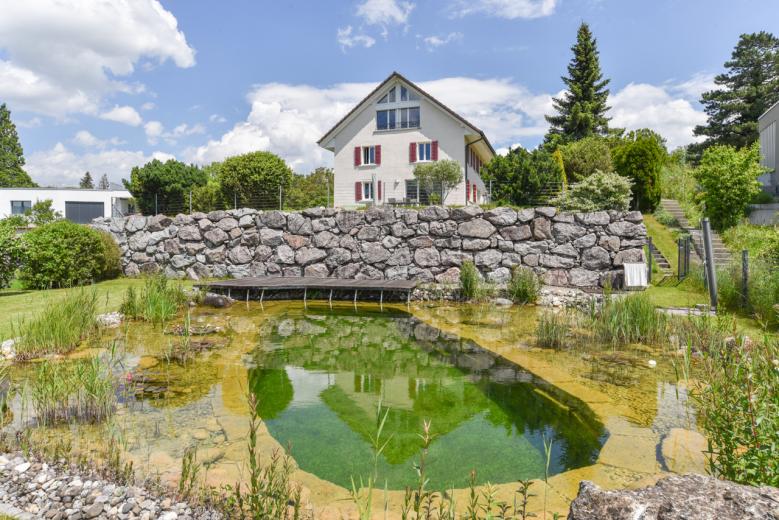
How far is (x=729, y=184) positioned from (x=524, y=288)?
345 inches

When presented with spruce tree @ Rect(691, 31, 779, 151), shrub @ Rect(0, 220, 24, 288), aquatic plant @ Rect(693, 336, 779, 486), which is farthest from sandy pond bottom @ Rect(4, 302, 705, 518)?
spruce tree @ Rect(691, 31, 779, 151)

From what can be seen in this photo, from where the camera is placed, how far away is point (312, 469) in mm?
3707

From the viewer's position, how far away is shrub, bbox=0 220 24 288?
10383 millimetres

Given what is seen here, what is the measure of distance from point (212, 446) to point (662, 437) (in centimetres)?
380

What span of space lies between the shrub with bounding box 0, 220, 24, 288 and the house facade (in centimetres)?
2484

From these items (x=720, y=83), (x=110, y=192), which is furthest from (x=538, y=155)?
(x=110, y=192)

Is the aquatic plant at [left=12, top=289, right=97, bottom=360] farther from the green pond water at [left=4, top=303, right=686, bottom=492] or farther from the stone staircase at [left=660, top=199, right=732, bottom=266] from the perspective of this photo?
the stone staircase at [left=660, top=199, right=732, bottom=266]

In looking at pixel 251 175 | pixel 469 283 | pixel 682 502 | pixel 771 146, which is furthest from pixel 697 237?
pixel 251 175

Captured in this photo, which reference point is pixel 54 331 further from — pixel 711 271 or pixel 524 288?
pixel 711 271

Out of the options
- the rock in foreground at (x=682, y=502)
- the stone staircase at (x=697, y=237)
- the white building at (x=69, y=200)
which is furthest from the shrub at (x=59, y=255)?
the white building at (x=69, y=200)

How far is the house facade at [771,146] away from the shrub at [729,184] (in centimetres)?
550

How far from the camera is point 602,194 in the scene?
15.5 metres

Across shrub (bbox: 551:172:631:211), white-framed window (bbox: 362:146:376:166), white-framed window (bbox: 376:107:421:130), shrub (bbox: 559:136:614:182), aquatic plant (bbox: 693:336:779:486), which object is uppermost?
white-framed window (bbox: 376:107:421:130)

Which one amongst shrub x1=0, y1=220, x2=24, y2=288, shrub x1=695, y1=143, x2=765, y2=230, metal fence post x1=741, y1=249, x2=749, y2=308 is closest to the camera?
metal fence post x1=741, y1=249, x2=749, y2=308
